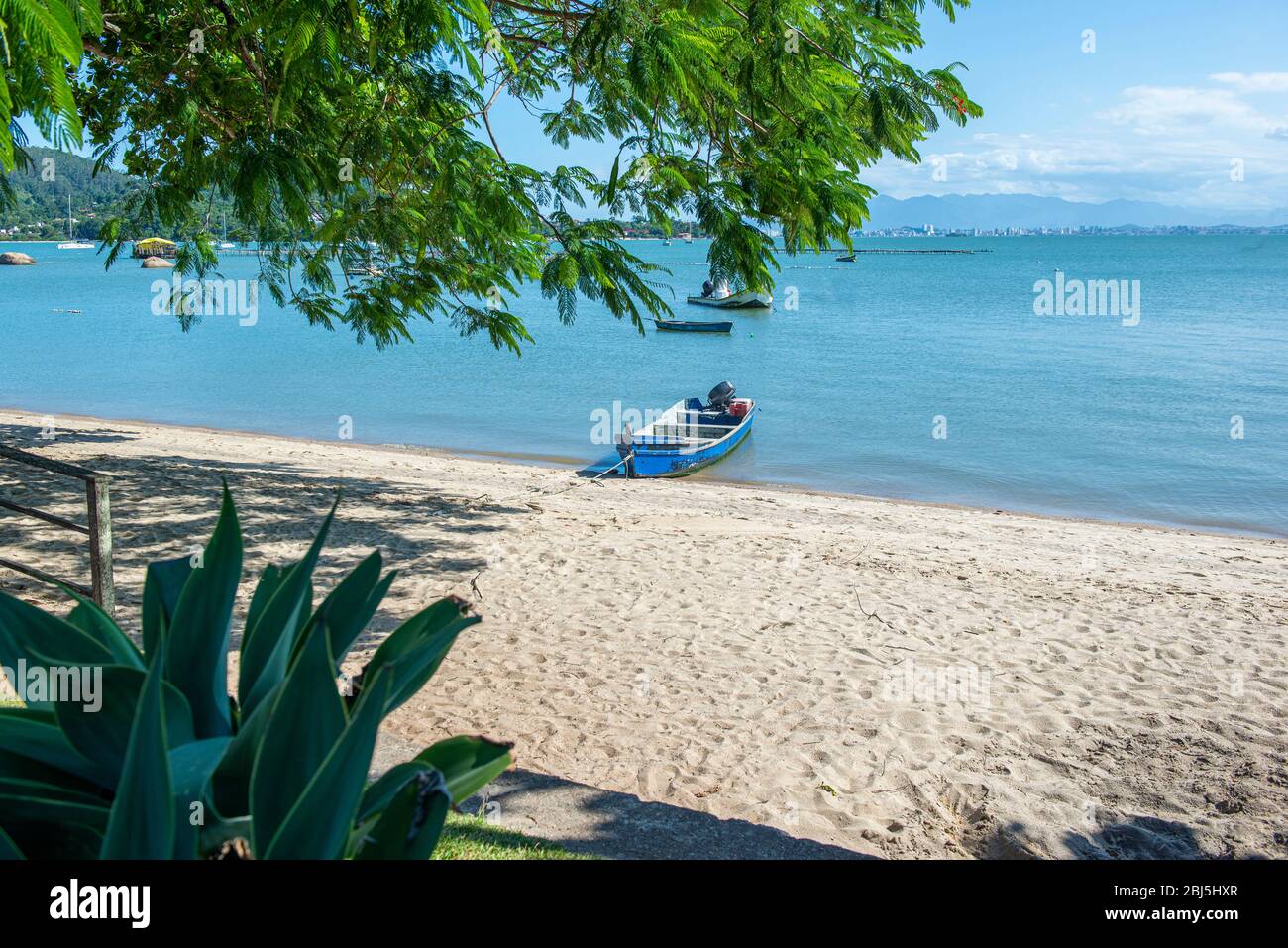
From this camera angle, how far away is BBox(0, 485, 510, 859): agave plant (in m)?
1.35

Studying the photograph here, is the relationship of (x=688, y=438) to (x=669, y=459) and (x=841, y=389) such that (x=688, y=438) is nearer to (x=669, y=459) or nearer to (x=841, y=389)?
(x=669, y=459)

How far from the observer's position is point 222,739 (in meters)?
1.61

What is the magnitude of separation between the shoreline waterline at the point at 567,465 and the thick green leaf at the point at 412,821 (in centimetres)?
1652

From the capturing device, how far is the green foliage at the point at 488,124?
21.3ft

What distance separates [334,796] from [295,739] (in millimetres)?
129

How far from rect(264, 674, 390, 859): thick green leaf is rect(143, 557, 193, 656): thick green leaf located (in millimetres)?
606

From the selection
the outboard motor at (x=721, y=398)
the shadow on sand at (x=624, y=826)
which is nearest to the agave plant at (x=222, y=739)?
the shadow on sand at (x=624, y=826)

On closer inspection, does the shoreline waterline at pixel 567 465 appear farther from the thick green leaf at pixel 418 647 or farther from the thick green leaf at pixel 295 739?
the thick green leaf at pixel 295 739

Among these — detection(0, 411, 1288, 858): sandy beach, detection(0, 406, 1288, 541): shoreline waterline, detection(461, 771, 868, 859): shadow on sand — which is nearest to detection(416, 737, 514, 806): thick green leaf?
detection(0, 411, 1288, 858): sandy beach

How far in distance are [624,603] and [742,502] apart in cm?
715
